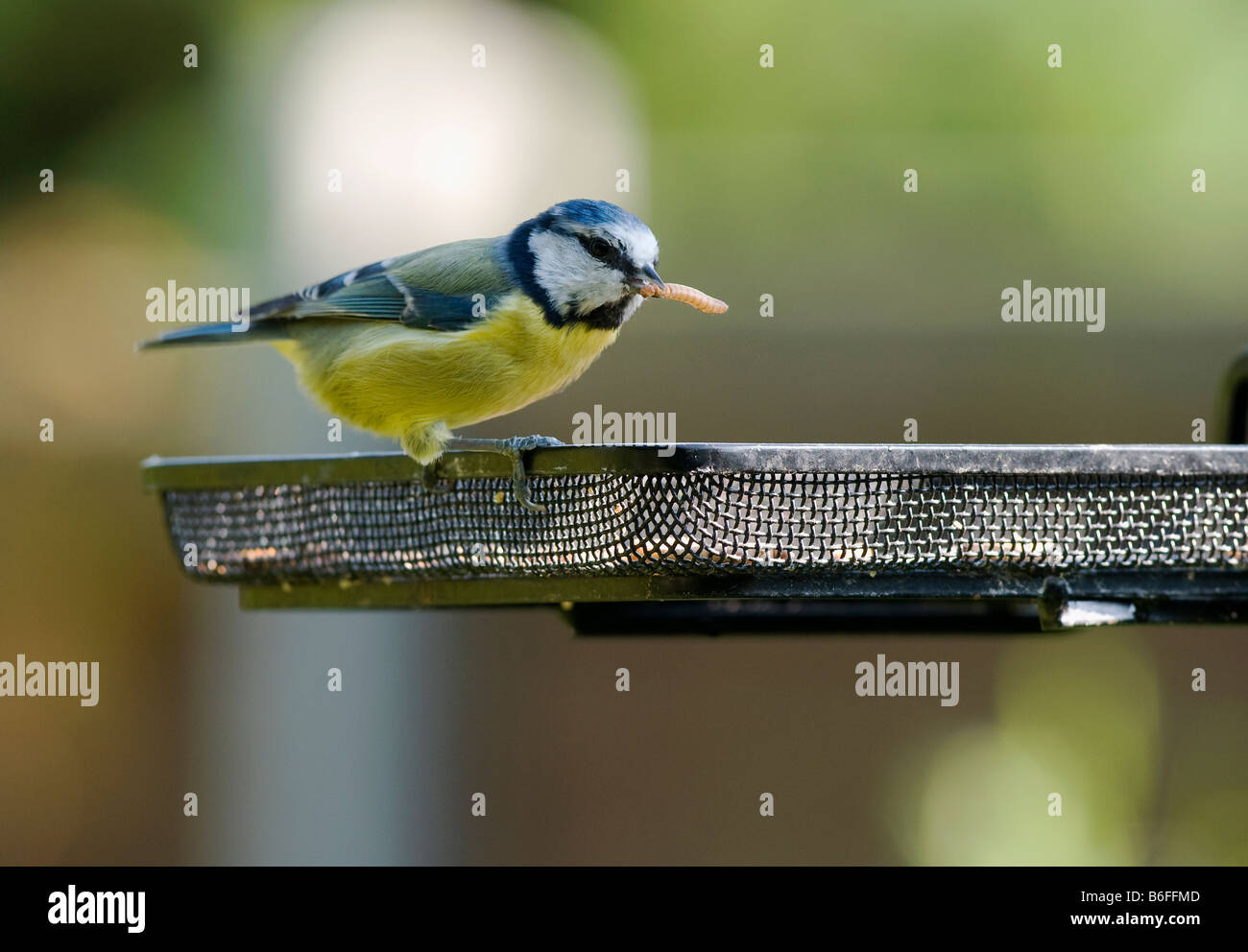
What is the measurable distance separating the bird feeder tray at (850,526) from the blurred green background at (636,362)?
248 cm

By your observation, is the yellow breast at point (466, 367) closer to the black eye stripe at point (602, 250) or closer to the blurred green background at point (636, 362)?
the black eye stripe at point (602, 250)

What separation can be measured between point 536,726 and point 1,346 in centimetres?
279

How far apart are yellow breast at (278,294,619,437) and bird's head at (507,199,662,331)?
0.15ft

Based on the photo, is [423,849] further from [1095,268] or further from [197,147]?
[1095,268]

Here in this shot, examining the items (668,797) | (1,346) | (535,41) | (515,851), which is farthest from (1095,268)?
(1,346)

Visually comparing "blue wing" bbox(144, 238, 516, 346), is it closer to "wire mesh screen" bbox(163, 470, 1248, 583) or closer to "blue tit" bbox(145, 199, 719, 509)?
"blue tit" bbox(145, 199, 719, 509)

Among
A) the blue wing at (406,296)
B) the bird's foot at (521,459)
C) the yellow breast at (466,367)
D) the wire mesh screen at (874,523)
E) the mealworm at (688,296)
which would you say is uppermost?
the blue wing at (406,296)

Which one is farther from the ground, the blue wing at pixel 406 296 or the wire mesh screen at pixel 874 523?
the blue wing at pixel 406 296

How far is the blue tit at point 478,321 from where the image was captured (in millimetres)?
3008

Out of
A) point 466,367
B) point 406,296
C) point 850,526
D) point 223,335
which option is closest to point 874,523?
point 850,526

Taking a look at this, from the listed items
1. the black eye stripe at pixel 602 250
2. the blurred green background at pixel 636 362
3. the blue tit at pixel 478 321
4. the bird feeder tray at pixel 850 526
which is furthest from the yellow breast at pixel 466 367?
the blurred green background at pixel 636 362

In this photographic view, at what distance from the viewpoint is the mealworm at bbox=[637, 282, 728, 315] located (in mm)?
2623

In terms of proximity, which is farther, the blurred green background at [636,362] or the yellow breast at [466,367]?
the blurred green background at [636,362]

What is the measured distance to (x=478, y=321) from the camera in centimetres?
310
